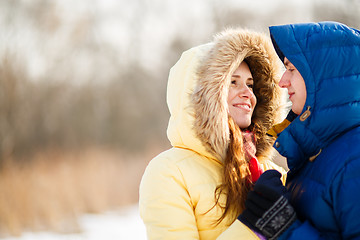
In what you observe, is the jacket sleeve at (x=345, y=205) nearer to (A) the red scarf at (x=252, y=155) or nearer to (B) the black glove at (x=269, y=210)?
(B) the black glove at (x=269, y=210)

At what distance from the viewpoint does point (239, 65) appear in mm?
2105

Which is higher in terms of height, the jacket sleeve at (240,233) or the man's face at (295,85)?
the man's face at (295,85)

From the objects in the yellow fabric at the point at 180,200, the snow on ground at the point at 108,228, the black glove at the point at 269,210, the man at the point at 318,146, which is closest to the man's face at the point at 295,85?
the man at the point at 318,146

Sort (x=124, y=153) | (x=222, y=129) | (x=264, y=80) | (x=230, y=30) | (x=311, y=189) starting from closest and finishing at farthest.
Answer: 1. (x=311, y=189)
2. (x=222, y=129)
3. (x=230, y=30)
4. (x=264, y=80)
5. (x=124, y=153)

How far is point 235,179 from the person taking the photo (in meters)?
1.70

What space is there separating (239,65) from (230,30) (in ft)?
0.66

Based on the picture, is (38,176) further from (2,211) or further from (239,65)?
(239,65)

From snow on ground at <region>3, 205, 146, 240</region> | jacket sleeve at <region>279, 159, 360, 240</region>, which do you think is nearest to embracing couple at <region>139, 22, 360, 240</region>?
jacket sleeve at <region>279, 159, 360, 240</region>

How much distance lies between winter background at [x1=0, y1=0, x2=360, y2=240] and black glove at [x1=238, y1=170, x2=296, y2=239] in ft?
17.9

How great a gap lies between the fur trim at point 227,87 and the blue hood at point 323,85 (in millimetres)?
372

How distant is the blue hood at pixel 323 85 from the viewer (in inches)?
52.9

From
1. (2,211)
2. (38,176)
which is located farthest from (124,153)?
(2,211)

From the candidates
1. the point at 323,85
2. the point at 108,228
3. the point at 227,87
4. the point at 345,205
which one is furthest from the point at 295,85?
the point at 108,228

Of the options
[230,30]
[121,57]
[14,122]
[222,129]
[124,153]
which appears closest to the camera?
[222,129]
